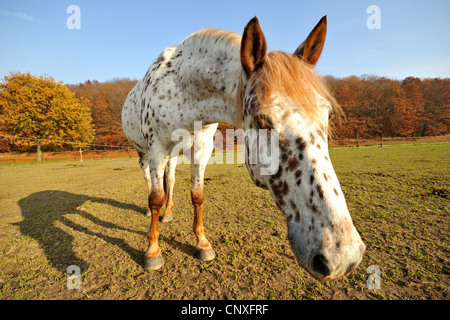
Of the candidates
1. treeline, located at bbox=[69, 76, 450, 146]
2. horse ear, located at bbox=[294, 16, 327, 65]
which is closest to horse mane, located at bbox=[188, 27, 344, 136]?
horse ear, located at bbox=[294, 16, 327, 65]

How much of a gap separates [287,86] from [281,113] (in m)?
0.23

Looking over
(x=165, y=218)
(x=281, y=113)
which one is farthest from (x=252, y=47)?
(x=165, y=218)

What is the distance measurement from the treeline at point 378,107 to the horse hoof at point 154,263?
37.4 meters

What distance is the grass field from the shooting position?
197 cm

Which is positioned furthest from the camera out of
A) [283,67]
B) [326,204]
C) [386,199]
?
[386,199]

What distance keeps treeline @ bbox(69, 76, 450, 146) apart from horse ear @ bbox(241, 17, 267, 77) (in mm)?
37211

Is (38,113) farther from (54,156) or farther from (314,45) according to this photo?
(314,45)

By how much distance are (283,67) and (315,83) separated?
0.29 meters

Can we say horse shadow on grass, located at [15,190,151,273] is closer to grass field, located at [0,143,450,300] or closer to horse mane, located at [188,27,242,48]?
grass field, located at [0,143,450,300]

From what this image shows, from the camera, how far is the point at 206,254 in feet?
8.47
